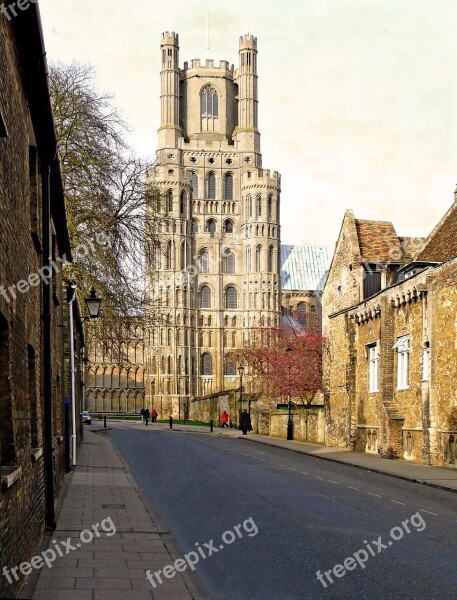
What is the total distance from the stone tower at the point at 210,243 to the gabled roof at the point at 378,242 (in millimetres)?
80982

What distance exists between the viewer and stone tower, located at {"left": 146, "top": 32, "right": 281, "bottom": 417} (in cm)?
12000

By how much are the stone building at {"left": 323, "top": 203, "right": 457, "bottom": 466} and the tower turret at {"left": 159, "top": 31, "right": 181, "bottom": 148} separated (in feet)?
295

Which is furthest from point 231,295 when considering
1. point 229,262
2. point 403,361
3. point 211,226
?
point 403,361

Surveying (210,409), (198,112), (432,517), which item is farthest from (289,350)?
(198,112)

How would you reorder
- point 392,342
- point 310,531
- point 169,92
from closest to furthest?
point 310,531
point 392,342
point 169,92

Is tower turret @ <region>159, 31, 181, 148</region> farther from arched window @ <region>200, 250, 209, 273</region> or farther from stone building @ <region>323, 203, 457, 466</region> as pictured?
stone building @ <region>323, 203, 457, 466</region>

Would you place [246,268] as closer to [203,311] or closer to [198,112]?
[203,311]

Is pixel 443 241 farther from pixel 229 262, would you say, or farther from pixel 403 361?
pixel 229 262

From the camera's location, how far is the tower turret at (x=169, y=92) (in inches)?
5000

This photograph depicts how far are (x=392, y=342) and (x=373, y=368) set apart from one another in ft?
8.93

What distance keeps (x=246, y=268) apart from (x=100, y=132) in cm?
9725

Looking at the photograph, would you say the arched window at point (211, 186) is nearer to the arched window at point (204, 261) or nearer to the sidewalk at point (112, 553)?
the arched window at point (204, 261)

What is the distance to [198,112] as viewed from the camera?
131500mm

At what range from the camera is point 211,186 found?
128m
